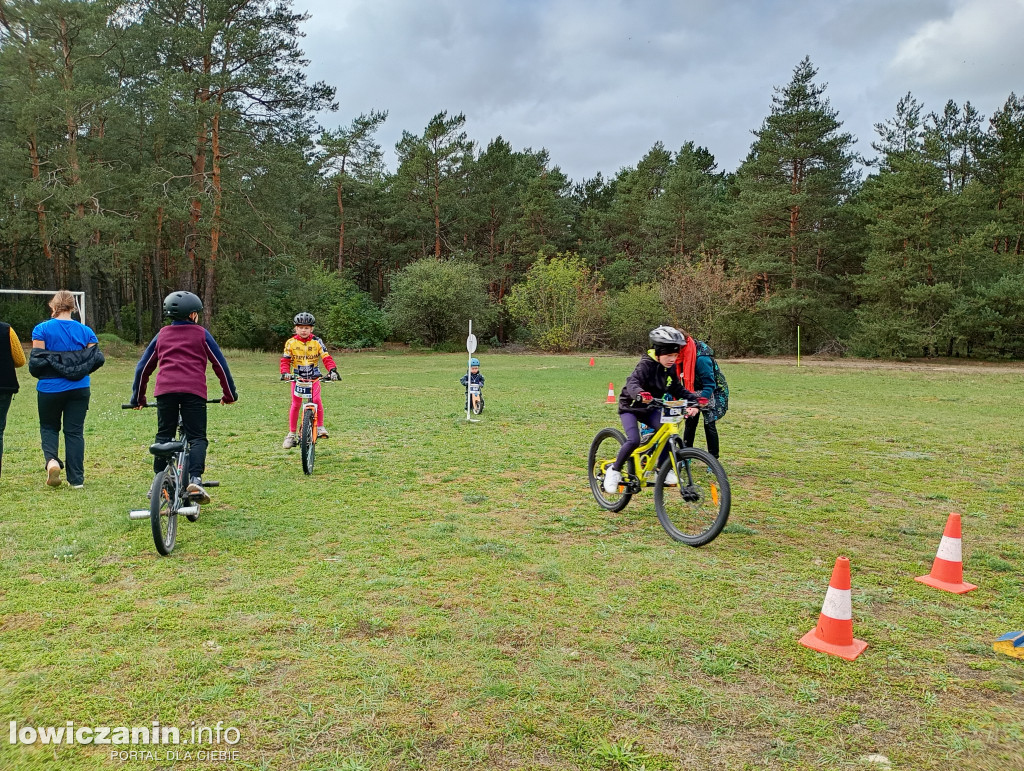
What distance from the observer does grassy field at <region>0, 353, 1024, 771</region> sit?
2578mm

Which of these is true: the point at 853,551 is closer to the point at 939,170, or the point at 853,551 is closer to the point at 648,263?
the point at 939,170

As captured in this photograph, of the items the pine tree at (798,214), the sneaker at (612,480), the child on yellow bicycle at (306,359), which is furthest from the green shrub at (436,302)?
the sneaker at (612,480)

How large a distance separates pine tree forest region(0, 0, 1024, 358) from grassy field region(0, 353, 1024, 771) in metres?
26.9

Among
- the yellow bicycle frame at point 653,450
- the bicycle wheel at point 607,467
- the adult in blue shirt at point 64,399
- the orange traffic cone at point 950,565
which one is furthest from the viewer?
the adult in blue shirt at point 64,399

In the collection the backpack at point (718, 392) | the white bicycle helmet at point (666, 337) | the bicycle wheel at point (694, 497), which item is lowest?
the bicycle wheel at point (694, 497)

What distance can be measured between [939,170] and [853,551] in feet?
126

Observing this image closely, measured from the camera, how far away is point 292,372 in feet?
25.4

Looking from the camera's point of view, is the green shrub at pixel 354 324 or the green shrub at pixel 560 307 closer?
the green shrub at pixel 354 324

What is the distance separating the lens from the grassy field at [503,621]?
2.58m

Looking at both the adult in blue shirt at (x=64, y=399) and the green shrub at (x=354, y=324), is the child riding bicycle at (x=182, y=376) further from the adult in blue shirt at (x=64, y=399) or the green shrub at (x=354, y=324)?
the green shrub at (x=354, y=324)

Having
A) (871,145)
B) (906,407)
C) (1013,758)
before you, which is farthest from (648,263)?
(1013,758)

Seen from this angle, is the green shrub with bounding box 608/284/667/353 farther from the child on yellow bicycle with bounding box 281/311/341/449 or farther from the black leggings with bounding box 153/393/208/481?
the black leggings with bounding box 153/393/208/481

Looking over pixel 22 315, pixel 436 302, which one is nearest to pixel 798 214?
pixel 436 302

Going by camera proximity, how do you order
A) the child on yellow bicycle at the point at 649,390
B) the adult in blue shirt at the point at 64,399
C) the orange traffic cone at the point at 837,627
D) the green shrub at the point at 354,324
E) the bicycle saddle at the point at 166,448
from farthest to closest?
the green shrub at the point at 354,324
the adult in blue shirt at the point at 64,399
the child on yellow bicycle at the point at 649,390
the bicycle saddle at the point at 166,448
the orange traffic cone at the point at 837,627
